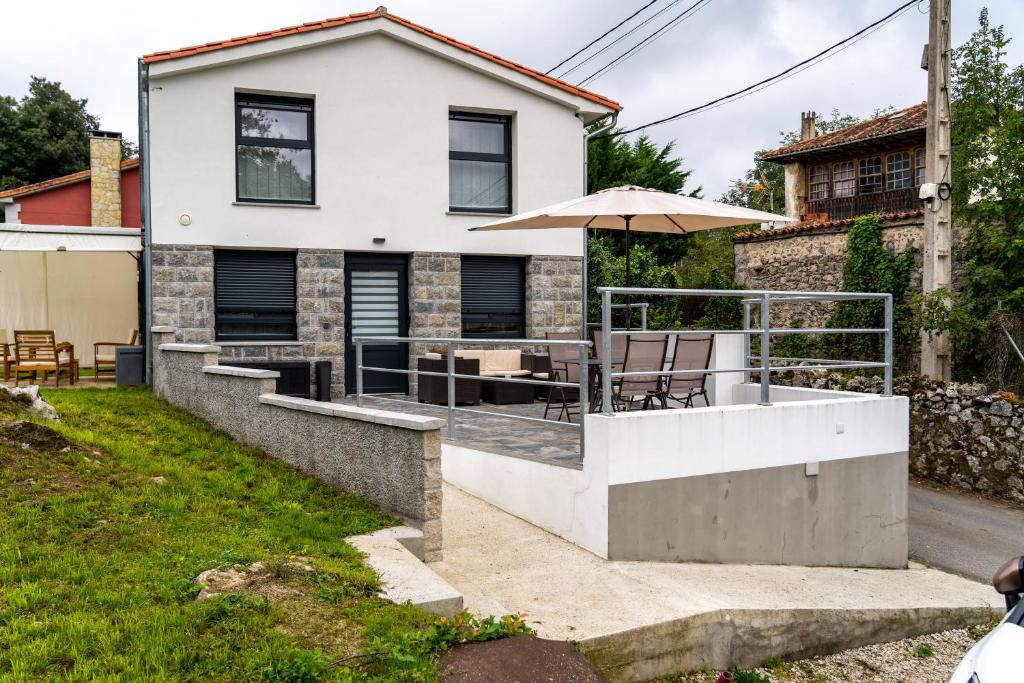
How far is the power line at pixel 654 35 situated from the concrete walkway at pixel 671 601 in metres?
12.4

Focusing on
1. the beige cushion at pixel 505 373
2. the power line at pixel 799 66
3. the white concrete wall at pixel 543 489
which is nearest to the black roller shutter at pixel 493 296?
the beige cushion at pixel 505 373

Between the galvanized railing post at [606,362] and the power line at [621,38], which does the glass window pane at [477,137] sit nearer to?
the power line at [621,38]

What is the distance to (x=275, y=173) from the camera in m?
12.9

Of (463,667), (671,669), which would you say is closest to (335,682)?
(463,667)

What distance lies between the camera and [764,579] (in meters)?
7.27

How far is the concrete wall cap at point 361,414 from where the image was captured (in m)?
5.87

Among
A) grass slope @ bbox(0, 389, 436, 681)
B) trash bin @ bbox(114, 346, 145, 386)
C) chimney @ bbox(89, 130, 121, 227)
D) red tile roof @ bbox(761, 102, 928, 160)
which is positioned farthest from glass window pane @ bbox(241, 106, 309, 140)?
red tile roof @ bbox(761, 102, 928, 160)

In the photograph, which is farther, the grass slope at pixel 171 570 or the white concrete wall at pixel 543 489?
the white concrete wall at pixel 543 489

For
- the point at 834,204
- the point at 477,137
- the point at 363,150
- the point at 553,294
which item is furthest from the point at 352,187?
the point at 834,204

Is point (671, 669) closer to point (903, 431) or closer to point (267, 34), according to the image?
point (903, 431)

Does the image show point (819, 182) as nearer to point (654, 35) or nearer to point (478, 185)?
point (654, 35)

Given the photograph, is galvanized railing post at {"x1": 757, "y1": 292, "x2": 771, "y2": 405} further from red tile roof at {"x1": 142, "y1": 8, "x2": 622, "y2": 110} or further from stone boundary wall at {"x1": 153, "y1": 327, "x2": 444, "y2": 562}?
red tile roof at {"x1": 142, "y1": 8, "x2": 622, "y2": 110}

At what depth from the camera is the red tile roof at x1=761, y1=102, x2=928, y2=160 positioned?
23938 millimetres

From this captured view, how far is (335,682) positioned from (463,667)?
2.10 feet
